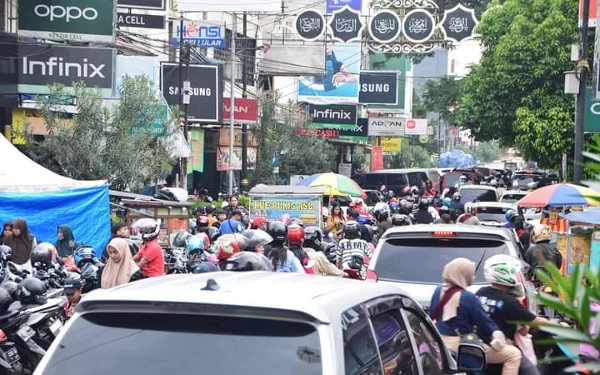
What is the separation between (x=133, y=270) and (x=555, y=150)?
21043 millimetres

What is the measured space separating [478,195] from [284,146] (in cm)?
1072

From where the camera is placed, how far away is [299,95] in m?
51.3

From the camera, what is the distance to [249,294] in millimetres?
4137

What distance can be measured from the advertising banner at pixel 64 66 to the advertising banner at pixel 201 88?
10128 millimetres

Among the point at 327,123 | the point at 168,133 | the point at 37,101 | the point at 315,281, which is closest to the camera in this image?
the point at 315,281

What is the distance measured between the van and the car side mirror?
3888cm

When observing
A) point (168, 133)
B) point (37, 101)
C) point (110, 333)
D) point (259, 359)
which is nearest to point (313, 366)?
point (259, 359)

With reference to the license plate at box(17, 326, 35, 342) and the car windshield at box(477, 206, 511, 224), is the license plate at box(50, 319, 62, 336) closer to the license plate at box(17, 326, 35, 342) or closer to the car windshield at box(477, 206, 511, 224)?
the license plate at box(17, 326, 35, 342)

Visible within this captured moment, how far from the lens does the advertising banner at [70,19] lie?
2159cm

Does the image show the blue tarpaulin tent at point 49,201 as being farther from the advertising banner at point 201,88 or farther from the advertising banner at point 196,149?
the advertising banner at point 196,149

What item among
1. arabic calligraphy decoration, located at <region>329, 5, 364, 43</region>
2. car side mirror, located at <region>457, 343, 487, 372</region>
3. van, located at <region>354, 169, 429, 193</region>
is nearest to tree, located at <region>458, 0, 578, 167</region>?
arabic calligraphy decoration, located at <region>329, 5, 364, 43</region>

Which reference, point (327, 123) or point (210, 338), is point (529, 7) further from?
point (210, 338)

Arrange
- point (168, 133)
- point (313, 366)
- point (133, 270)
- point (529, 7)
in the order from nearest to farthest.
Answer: point (313, 366), point (133, 270), point (168, 133), point (529, 7)

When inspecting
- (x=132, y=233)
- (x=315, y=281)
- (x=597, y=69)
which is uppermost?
(x=597, y=69)
